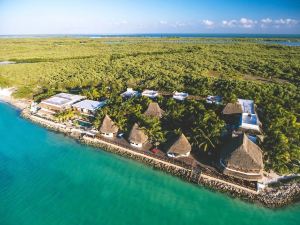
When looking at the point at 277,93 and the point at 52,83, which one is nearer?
the point at 277,93

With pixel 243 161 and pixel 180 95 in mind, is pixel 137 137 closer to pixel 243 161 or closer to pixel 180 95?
pixel 243 161

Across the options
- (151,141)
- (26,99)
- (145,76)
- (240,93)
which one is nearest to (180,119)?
(151,141)

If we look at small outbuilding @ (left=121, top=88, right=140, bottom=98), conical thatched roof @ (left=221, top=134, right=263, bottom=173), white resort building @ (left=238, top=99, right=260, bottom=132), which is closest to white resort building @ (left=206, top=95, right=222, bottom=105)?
white resort building @ (left=238, top=99, right=260, bottom=132)

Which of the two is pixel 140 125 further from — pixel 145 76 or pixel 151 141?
pixel 145 76

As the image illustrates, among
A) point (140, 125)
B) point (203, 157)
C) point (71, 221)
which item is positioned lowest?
point (71, 221)

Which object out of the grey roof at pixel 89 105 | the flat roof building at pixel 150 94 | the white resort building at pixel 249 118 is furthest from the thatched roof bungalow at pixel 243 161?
the grey roof at pixel 89 105

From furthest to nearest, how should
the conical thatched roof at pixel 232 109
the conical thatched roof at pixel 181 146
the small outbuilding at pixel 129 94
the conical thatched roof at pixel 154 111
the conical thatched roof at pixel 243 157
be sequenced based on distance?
the small outbuilding at pixel 129 94
the conical thatched roof at pixel 154 111
the conical thatched roof at pixel 232 109
the conical thatched roof at pixel 181 146
the conical thatched roof at pixel 243 157

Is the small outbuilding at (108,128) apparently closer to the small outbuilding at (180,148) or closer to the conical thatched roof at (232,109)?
the small outbuilding at (180,148)

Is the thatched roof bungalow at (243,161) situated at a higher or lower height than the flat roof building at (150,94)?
lower
